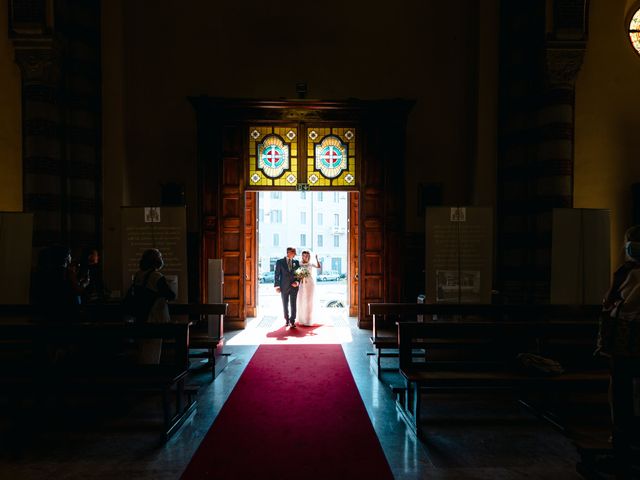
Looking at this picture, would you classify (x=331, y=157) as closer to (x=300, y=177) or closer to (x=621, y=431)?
(x=300, y=177)

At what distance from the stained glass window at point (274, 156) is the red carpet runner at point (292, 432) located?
4182 mm

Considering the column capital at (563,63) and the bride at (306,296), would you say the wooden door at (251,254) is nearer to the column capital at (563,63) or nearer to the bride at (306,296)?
the bride at (306,296)

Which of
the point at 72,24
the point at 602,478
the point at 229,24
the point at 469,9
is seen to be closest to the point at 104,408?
the point at 602,478

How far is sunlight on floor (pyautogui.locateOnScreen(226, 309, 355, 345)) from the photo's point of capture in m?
6.89

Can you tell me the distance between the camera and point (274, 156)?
26.8 feet

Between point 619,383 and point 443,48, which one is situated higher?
point 443,48

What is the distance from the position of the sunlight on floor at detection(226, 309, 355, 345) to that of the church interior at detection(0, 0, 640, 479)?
0.35ft

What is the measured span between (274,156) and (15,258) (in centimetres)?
473

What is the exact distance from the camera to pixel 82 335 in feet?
12.0

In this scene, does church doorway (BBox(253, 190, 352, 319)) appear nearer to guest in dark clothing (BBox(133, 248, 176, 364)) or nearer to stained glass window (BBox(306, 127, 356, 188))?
stained glass window (BBox(306, 127, 356, 188))

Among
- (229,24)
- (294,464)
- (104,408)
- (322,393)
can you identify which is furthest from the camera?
(229,24)

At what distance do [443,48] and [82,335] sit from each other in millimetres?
8310

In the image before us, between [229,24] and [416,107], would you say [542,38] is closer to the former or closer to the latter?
[416,107]

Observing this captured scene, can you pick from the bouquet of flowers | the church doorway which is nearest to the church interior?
the bouquet of flowers
